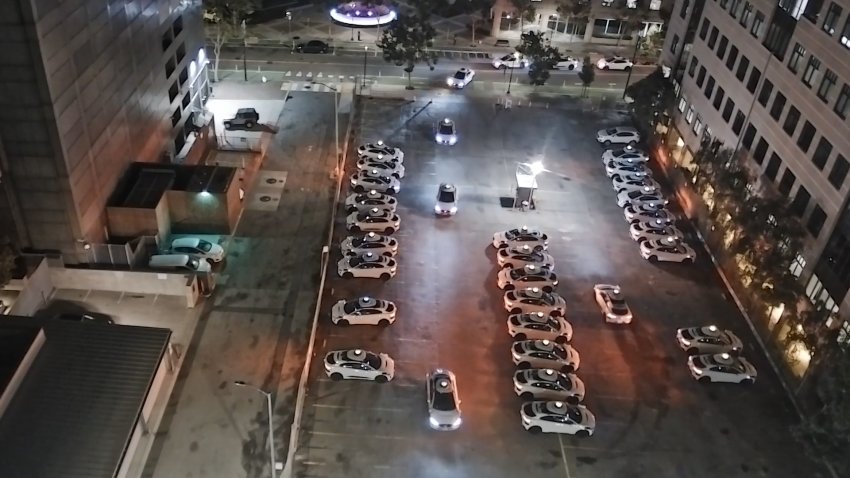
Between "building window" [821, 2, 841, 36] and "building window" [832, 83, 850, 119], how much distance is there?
4.57 m

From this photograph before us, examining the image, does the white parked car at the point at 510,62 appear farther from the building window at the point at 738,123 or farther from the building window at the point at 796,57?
the building window at the point at 796,57

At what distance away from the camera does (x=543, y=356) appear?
4053 centimetres

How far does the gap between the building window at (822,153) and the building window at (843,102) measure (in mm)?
1867

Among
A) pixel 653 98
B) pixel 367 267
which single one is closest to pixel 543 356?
pixel 367 267

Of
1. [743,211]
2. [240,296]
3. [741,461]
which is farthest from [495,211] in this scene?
[741,461]

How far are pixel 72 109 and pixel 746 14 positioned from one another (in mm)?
49780

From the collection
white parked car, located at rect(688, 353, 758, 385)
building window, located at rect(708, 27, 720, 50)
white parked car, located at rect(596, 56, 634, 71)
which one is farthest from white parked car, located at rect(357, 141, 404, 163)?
white parked car, located at rect(596, 56, 634, 71)

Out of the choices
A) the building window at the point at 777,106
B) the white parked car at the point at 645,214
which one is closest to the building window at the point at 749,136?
the building window at the point at 777,106

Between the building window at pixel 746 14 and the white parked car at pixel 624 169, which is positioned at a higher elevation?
the building window at pixel 746 14

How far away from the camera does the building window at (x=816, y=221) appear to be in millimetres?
42706

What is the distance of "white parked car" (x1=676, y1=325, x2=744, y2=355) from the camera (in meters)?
42.5

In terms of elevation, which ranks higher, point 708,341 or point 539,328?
point 708,341

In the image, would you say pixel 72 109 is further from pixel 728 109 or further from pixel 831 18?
pixel 728 109

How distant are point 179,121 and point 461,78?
3257cm
